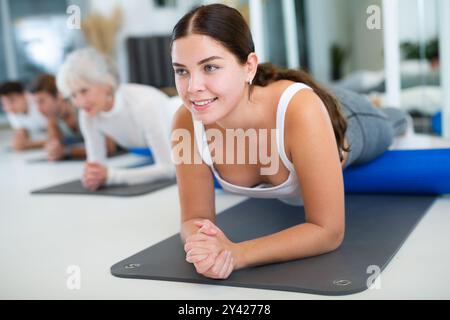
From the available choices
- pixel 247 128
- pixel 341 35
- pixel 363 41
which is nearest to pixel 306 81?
pixel 247 128

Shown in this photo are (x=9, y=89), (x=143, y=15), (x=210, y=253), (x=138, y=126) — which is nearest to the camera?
(x=210, y=253)

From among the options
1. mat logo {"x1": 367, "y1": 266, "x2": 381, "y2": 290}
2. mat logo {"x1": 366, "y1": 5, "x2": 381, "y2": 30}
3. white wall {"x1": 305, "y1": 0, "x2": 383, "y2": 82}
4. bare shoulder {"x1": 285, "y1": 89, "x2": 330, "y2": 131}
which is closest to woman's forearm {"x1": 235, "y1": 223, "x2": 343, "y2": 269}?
mat logo {"x1": 367, "y1": 266, "x2": 381, "y2": 290}

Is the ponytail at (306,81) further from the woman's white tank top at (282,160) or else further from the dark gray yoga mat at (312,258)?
the dark gray yoga mat at (312,258)

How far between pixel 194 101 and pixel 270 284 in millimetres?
497

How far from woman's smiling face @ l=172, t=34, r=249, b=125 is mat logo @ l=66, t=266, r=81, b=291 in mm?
553

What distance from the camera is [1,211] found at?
8.86 ft

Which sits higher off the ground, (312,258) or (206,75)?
(206,75)

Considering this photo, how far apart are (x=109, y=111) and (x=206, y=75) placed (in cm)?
173

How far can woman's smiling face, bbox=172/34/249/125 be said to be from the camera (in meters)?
1.46

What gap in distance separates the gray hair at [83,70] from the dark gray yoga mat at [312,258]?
1.06m

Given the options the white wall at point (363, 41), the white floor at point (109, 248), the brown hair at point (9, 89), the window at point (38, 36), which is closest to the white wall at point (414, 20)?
the white wall at point (363, 41)

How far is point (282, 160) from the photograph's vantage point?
65.3 inches

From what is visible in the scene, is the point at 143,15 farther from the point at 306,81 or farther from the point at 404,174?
the point at 306,81

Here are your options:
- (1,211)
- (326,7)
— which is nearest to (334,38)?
(326,7)
